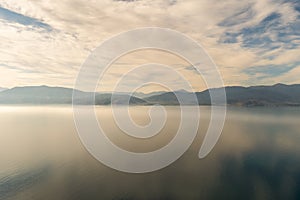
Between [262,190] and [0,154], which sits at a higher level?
[0,154]

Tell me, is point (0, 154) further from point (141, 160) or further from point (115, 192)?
point (115, 192)

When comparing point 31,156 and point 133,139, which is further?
point 133,139

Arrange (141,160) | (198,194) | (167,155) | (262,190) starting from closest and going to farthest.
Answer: (198,194) → (262,190) → (141,160) → (167,155)

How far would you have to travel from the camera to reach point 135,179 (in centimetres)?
3325

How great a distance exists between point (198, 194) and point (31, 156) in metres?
31.3

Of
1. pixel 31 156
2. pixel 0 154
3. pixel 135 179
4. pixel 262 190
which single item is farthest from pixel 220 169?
pixel 0 154

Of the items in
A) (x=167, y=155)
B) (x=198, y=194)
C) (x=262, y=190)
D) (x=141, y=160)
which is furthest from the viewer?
(x=167, y=155)

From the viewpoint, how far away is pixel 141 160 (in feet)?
140

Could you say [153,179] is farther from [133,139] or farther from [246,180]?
[133,139]

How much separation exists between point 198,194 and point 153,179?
7120 mm

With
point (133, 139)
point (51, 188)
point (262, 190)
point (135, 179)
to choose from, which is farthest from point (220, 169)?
point (133, 139)

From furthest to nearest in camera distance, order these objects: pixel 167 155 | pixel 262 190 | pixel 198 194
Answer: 1. pixel 167 155
2. pixel 262 190
3. pixel 198 194

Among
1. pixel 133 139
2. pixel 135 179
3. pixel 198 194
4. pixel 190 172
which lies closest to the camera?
pixel 198 194

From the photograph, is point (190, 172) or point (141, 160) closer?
point (190, 172)
